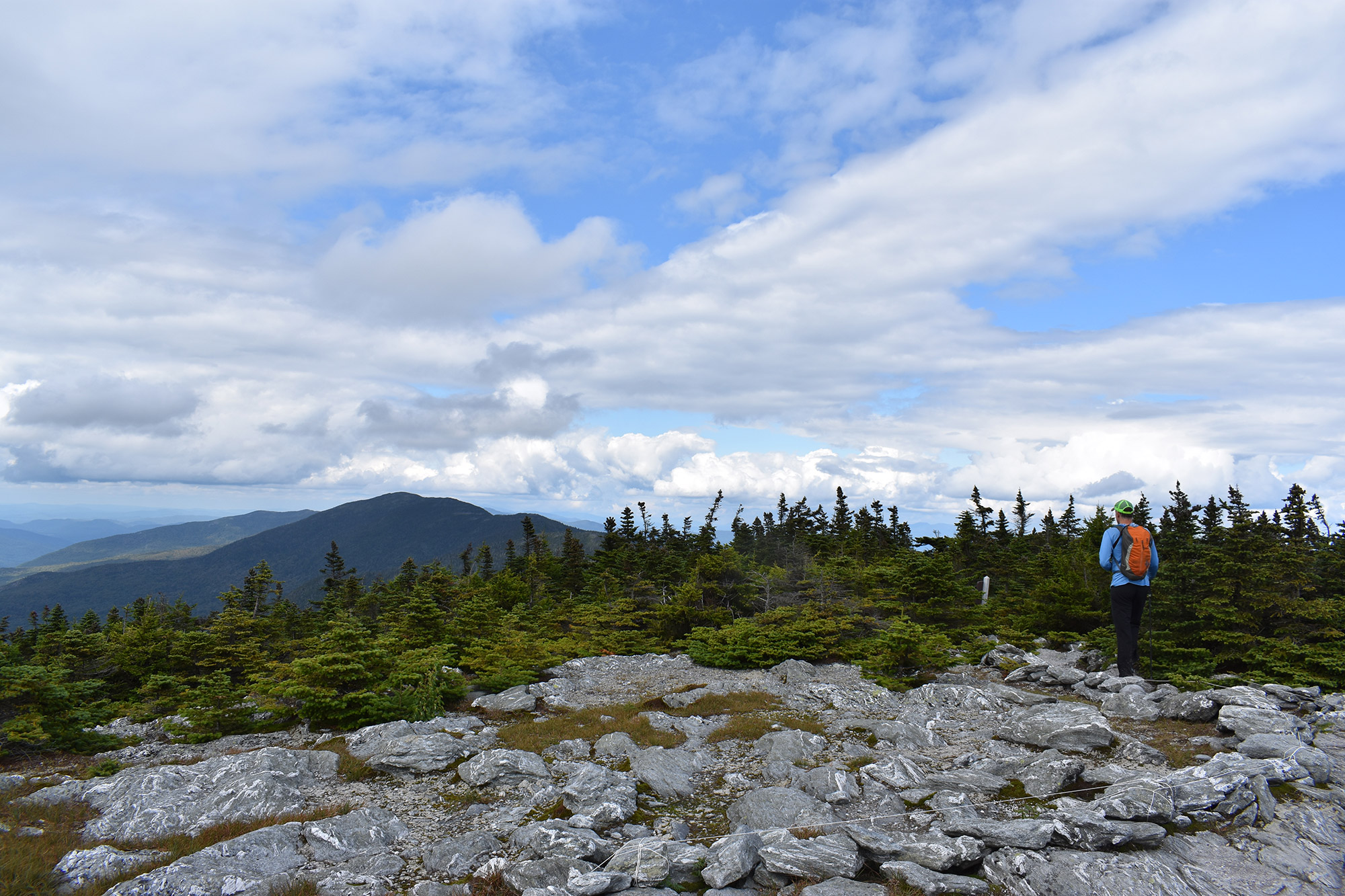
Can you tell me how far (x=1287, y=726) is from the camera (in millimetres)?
10648

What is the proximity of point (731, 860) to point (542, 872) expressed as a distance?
2.63 m

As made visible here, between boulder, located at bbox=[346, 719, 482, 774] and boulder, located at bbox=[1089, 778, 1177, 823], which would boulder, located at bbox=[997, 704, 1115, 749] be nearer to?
boulder, located at bbox=[1089, 778, 1177, 823]

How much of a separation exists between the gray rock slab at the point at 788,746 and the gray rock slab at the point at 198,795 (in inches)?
374

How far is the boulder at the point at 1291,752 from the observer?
8953 millimetres

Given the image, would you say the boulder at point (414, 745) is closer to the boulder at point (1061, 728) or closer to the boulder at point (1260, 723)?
the boulder at point (1061, 728)

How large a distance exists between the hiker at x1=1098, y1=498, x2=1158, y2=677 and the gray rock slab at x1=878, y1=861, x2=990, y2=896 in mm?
8382

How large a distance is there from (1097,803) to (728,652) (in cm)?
1787

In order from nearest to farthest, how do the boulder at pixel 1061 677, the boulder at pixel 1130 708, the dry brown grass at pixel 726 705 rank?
the boulder at pixel 1130 708 < the boulder at pixel 1061 677 < the dry brown grass at pixel 726 705

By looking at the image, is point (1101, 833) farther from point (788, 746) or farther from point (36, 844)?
point (36, 844)

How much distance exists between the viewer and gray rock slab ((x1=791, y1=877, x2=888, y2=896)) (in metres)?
7.23

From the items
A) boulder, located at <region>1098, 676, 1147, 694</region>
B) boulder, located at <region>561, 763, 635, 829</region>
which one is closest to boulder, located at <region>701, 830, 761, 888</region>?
boulder, located at <region>561, 763, 635, 829</region>

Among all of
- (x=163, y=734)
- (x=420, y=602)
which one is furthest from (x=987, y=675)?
(x=163, y=734)

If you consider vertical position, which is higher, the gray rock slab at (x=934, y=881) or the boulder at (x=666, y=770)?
the gray rock slab at (x=934, y=881)

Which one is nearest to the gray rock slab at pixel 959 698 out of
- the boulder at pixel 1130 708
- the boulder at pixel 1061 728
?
the boulder at pixel 1061 728
